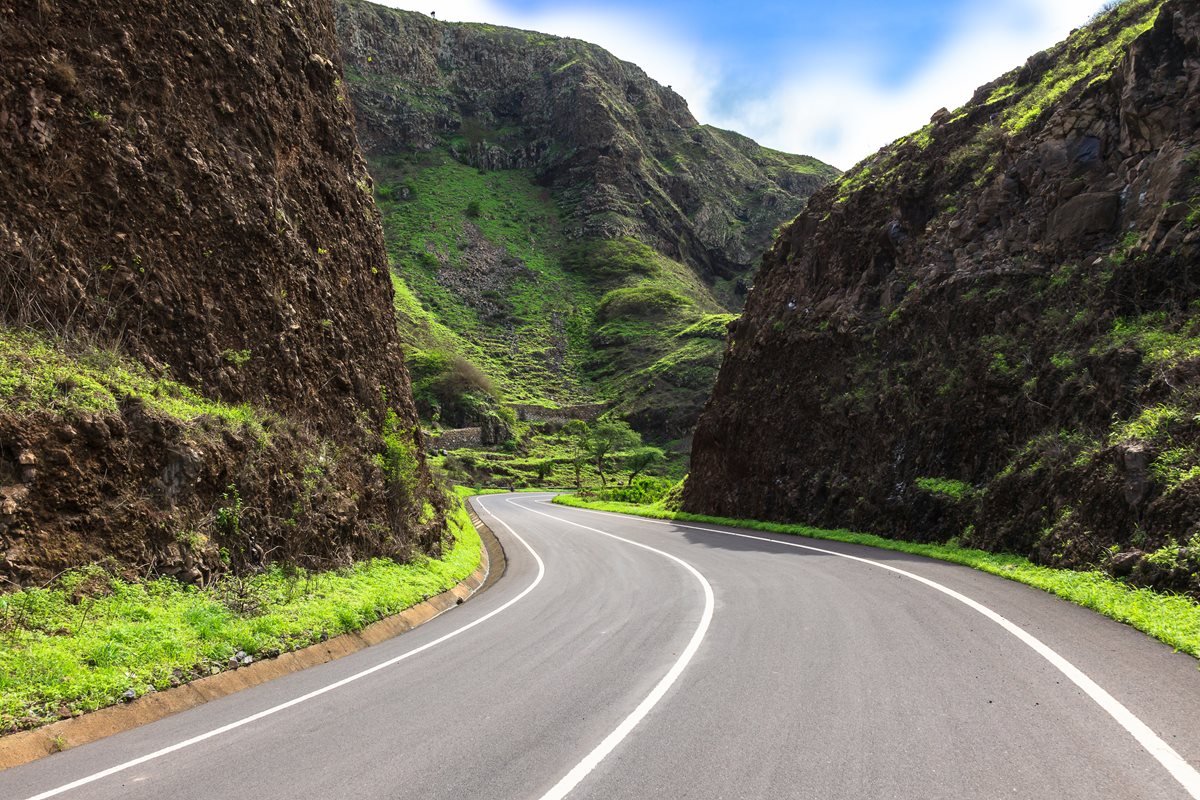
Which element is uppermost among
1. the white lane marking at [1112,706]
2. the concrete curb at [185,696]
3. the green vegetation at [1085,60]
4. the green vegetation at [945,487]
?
the green vegetation at [1085,60]

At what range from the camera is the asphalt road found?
4309mm

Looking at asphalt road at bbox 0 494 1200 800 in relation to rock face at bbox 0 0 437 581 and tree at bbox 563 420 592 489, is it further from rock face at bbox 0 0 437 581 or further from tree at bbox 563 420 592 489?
tree at bbox 563 420 592 489

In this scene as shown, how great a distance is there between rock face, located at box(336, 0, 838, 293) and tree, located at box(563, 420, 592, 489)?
166 feet

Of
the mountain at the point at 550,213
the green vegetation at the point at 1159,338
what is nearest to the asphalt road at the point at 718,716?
the green vegetation at the point at 1159,338

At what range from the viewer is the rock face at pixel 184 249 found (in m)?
9.12

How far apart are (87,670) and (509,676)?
4193 mm

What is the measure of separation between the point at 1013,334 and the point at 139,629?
19.8m

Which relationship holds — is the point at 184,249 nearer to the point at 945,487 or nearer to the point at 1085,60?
the point at 945,487

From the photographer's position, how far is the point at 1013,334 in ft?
57.8

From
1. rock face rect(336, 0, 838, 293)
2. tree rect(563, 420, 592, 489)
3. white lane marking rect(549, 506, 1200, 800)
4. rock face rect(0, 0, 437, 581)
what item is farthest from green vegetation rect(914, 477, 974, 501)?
rock face rect(336, 0, 838, 293)

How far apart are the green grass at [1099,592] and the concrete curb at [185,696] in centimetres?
1011

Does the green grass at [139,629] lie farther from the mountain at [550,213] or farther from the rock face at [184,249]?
the mountain at [550,213]

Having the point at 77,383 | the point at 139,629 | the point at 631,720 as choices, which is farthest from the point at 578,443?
the point at 631,720

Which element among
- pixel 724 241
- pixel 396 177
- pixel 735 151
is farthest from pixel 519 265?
pixel 735 151
